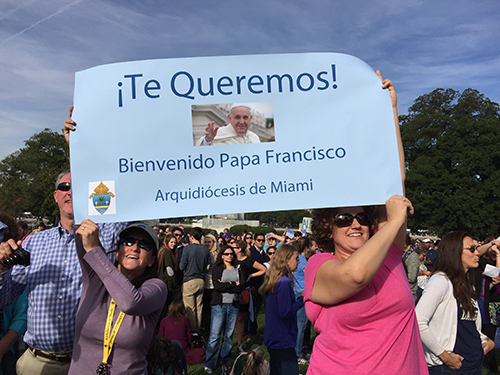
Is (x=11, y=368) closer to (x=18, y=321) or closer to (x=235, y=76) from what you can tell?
(x=18, y=321)

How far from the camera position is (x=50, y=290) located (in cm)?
302

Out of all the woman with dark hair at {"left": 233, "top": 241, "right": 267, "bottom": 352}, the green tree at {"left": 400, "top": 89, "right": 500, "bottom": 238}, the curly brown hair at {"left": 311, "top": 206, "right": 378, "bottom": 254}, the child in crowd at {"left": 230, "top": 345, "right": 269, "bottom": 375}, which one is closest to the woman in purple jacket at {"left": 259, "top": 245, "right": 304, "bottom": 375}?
the child in crowd at {"left": 230, "top": 345, "right": 269, "bottom": 375}

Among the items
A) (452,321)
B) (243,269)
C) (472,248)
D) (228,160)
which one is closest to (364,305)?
(228,160)

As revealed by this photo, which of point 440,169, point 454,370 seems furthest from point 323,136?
point 440,169

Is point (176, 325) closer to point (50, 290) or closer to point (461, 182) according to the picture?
point (50, 290)

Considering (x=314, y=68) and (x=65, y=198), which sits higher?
(x=314, y=68)

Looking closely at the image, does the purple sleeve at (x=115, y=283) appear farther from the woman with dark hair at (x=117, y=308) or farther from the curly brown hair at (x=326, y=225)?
the curly brown hair at (x=326, y=225)

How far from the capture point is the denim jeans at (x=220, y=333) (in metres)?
6.74

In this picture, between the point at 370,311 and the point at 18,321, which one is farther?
the point at 18,321

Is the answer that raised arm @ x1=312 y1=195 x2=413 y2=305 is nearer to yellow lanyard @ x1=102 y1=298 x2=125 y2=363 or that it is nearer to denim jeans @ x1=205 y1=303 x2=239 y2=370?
yellow lanyard @ x1=102 y1=298 x2=125 y2=363

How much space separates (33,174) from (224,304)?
61119 mm

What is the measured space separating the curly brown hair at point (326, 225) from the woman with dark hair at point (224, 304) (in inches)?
194

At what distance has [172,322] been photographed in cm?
641

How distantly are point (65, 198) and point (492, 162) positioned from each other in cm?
4255
